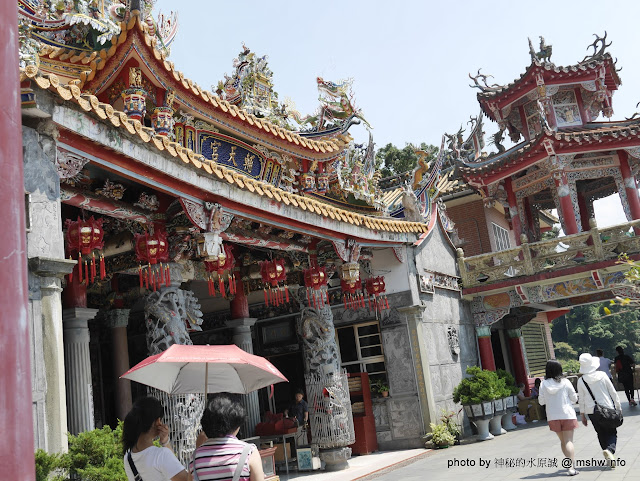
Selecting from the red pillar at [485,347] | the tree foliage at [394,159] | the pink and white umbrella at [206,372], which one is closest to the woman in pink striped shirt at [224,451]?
the pink and white umbrella at [206,372]

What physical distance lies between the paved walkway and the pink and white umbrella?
448 centimetres

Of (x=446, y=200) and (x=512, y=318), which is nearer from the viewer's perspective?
(x=512, y=318)

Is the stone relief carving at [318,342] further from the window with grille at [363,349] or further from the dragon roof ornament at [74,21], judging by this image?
the dragon roof ornament at [74,21]

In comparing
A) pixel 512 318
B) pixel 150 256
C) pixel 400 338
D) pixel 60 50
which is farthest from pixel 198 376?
pixel 512 318

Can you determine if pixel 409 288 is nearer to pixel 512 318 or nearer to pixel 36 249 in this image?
pixel 512 318

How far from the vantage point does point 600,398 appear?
7672 millimetres

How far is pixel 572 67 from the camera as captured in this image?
18.0 metres

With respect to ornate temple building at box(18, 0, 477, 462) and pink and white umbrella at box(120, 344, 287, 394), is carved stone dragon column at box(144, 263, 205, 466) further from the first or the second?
pink and white umbrella at box(120, 344, 287, 394)

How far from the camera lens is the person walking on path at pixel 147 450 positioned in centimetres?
355

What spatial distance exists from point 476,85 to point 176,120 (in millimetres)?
12517

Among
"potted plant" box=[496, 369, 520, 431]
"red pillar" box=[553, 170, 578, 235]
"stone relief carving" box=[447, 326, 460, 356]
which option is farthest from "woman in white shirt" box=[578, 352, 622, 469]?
"red pillar" box=[553, 170, 578, 235]

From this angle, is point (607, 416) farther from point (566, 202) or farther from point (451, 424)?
point (566, 202)

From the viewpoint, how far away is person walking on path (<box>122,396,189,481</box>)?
A: 3.55 meters

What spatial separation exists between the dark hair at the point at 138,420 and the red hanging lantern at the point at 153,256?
403cm
